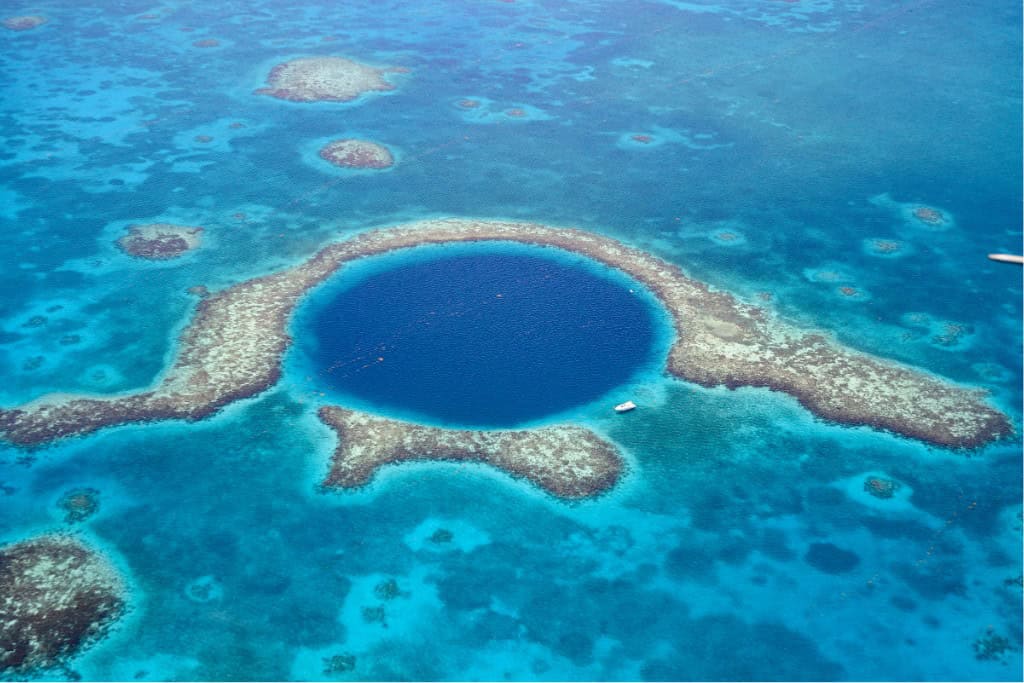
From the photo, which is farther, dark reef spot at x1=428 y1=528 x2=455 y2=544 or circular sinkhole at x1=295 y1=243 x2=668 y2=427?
circular sinkhole at x1=295 y1=243 x2=668 y2=427

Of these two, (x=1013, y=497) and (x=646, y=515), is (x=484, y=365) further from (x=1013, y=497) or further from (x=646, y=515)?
(x=1013, y=497)

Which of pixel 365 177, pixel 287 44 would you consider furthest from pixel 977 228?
pixel 287 44

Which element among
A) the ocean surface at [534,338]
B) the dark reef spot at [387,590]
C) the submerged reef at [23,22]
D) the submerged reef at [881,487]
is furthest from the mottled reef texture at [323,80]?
the submerged reef at [881,487]

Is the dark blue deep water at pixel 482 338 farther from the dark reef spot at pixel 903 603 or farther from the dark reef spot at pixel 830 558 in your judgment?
the dark reef spot at pixel 903 603

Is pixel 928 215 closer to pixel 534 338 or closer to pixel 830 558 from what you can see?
pixel 534 338

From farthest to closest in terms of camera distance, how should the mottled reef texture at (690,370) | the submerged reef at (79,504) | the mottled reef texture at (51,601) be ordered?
the mottled reef texture at (690,370), the submerged reef at (79,504), the mottled reef texture at (51,601)

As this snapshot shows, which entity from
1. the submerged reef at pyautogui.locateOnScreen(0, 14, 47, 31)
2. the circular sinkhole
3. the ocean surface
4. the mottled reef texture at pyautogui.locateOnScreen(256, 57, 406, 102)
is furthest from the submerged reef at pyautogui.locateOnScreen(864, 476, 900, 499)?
the submerged reef at pyautogui.locateOnScreen(0, 14, 47, 31)

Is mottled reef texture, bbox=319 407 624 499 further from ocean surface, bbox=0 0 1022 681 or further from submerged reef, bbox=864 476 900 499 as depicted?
submerged reef, bbox=864 476 900 499
